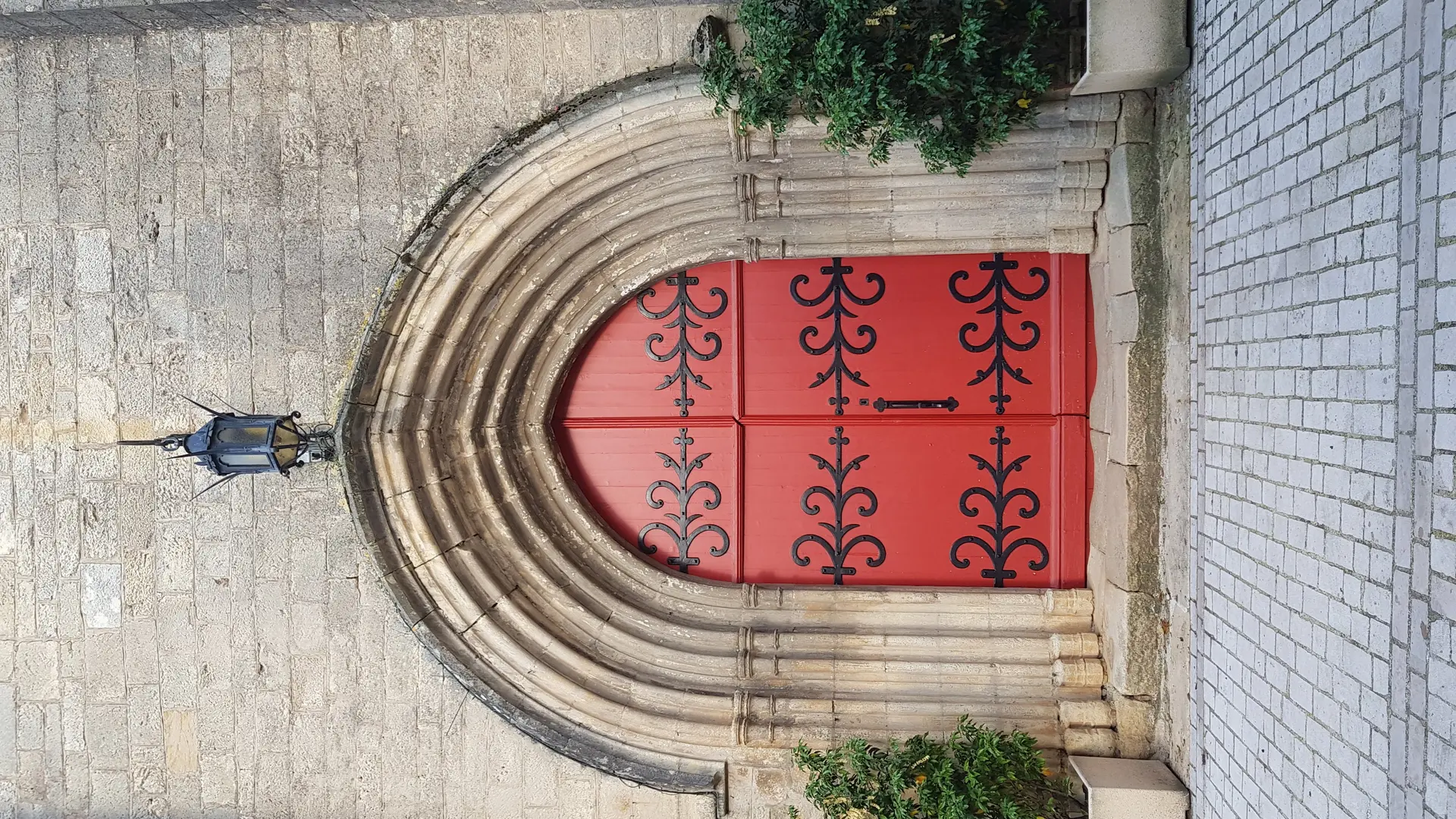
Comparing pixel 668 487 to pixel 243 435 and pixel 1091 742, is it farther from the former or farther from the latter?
pixel 1091 742

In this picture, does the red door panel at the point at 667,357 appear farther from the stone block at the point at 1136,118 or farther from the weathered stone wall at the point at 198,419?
the stone block at the point at 1136,118

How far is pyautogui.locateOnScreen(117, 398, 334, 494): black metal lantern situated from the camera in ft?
10.9

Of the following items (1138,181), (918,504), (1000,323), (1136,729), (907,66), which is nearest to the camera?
(907,66)

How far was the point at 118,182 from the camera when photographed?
381 centimetres

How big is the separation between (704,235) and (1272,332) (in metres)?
2.19

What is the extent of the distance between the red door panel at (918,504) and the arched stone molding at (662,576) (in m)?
0.16

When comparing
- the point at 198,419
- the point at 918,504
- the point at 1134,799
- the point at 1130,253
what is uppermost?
the point at 1130,253

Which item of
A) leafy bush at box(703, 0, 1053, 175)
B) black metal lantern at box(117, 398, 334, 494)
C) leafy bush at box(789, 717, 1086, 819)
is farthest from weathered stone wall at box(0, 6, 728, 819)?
leafy bush at box(703, 0, 1053, 175)

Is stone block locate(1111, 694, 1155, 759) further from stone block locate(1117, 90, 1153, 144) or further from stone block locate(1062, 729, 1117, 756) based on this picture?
stone block locate(1117, 90, 1153, 144)

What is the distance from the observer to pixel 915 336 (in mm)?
4102

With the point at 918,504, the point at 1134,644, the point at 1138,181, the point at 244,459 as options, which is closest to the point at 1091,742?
the point at 1134,644

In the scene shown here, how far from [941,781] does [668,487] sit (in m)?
1.78

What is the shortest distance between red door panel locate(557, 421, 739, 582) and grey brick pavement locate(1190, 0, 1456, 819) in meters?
2.00

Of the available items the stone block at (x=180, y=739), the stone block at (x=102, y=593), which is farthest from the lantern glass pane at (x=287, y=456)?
the stone block at (x=180, y=739)
